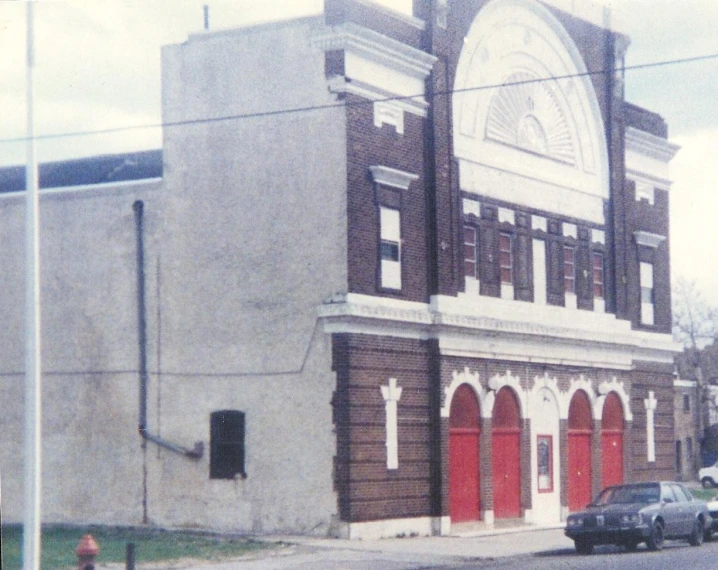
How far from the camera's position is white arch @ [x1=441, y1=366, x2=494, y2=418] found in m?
33.7

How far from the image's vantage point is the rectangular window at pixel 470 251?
35.2 meters

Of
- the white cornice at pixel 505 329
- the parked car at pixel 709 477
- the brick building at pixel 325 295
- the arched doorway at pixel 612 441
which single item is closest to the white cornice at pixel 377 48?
the brick building at pixel 325 295

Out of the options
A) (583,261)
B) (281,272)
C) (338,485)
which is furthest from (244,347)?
(583,261)

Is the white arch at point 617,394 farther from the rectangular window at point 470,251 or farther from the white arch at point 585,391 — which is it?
the rectangular window at point 470,251

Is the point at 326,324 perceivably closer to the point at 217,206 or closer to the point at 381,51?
the point at 217,206

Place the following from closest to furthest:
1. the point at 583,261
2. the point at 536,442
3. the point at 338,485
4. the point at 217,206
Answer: the point at 338,485
the point at 217,206
the point at 536,442
the point at 583,261

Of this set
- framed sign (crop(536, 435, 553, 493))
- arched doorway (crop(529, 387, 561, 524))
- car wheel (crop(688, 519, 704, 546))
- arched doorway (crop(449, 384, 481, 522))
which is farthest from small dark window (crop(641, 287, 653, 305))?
car wheel (crop(688, 519, 704, 546))

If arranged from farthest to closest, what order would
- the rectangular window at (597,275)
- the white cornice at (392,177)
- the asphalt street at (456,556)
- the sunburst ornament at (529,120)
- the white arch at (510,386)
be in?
the rectangular window at (597,275)
the sunburst ornament at (529,120)
the white arch at (510,386)
the white cornice at (392,177)
the asphalt street at (456,556)

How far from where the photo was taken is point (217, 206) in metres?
32.8

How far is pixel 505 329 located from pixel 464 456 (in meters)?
3.31

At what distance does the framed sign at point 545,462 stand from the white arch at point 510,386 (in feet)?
3.70

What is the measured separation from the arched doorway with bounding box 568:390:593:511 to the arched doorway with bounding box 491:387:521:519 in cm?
284

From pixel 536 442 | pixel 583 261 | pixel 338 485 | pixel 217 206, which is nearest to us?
pixel 338 485

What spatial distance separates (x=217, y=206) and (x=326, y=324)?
3.90 metres
